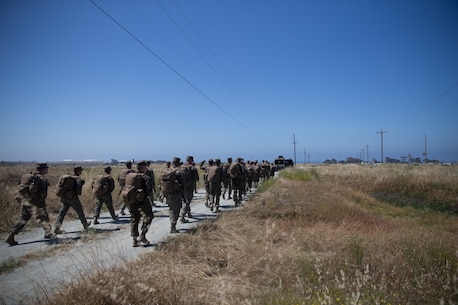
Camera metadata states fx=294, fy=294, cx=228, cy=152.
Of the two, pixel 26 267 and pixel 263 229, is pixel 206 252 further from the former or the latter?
pixel 26 267

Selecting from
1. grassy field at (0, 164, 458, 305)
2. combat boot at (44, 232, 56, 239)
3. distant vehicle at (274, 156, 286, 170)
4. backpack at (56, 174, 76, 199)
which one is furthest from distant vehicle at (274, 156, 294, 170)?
combat boot at (44, 232, 56, 239)

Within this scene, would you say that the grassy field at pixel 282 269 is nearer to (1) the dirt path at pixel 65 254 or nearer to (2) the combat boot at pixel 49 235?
(1) the dirt path at pixel 65 254

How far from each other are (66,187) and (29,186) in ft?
4.09

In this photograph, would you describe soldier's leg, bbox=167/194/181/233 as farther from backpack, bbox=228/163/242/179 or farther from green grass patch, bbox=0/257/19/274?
backpack, bbox=228/163/242/179

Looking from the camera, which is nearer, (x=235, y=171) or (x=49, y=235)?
(x=49, y=235)

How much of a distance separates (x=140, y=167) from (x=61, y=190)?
307cm

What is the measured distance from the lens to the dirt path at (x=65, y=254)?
470cm

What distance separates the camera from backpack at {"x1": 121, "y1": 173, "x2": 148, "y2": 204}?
7.53 metres

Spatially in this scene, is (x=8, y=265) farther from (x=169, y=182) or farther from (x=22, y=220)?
(x=169, y=182)

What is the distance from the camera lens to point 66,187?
30.8ft

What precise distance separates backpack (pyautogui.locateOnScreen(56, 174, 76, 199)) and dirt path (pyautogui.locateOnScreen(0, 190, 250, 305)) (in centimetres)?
127

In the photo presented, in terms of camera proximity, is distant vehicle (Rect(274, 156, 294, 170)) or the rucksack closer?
the rucksack

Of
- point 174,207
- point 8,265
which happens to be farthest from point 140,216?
point 8,265

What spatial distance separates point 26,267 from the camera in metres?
6.15
